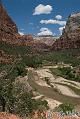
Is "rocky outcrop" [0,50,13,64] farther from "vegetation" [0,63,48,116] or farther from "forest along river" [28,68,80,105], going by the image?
"vegetation" [0,63,48,116]

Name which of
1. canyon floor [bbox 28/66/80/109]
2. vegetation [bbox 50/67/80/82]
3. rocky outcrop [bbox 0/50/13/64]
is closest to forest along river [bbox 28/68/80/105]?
canyon floor [bbox 28/66/80/109]

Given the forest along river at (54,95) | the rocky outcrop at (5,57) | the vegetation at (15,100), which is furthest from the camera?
the rocky outcrop at (5,57)

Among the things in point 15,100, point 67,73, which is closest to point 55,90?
point 67,73

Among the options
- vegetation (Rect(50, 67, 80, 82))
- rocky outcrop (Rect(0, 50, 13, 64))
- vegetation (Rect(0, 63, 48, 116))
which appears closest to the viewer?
vegetation (Rect(0, 63, 48, 116))

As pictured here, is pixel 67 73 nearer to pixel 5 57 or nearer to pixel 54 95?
pixel 5 57

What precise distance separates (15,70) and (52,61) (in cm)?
7089

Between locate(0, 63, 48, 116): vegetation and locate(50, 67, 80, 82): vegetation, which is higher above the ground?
locate(0, 63, 48, 116): vegetation

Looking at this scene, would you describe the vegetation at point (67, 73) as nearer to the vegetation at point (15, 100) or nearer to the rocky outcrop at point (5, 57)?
the rocky outcrop at point (5, 57)

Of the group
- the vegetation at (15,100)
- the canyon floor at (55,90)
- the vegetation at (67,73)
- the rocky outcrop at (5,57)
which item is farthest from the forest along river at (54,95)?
the rocky outcrop at (5,57)

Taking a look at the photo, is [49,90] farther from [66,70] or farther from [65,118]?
[65,118]

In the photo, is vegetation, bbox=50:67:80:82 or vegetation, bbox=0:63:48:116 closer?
vegetation, bbox=0:63:48:116

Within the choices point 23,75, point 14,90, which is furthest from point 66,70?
point 14,90

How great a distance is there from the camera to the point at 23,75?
124 m

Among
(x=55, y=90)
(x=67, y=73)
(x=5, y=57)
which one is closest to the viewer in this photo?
(x=55, y=90)
